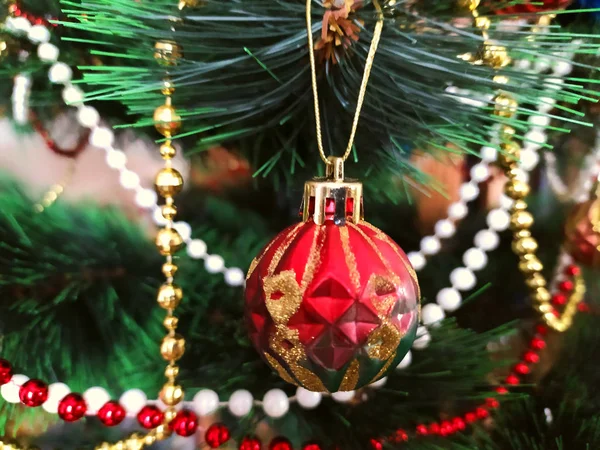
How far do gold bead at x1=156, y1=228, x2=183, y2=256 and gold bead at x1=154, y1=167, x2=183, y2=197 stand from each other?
29 millimetres

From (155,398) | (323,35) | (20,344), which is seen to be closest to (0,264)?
(20,344)

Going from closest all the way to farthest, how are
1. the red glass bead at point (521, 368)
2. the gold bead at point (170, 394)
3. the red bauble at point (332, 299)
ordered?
the red bauble at point (332, 299) < the gold bead at point (170, 394) < the red glass bead at point (521, 368)

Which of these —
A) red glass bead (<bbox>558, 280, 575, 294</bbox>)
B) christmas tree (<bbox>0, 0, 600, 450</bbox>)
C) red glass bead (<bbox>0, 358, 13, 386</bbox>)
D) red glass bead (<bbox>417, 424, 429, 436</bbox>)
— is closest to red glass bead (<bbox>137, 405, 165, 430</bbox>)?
christmas tree (<bbox>0, 0, 600, 450</bbox>)

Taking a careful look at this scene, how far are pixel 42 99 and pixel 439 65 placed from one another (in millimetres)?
347

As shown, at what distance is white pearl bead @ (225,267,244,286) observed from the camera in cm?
44

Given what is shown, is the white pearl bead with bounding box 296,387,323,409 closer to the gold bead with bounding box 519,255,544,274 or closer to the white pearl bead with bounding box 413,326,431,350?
Result: the white pearl bead with bounding box 413,326,431,350

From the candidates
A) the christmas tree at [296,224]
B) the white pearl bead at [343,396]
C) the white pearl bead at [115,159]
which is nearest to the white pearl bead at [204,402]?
the christmas tree at [296,224]

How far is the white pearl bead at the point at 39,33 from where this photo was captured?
0.37 m

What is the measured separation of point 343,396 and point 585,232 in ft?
0.91

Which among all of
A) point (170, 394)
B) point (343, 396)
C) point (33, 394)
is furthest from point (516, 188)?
point (33, 394)

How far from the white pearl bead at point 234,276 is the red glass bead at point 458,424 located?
0.23m

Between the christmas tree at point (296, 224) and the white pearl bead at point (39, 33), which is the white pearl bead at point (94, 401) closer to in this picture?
the christmas tree at point (296, 224)

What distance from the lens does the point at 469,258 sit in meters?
0.45

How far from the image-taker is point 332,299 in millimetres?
260
